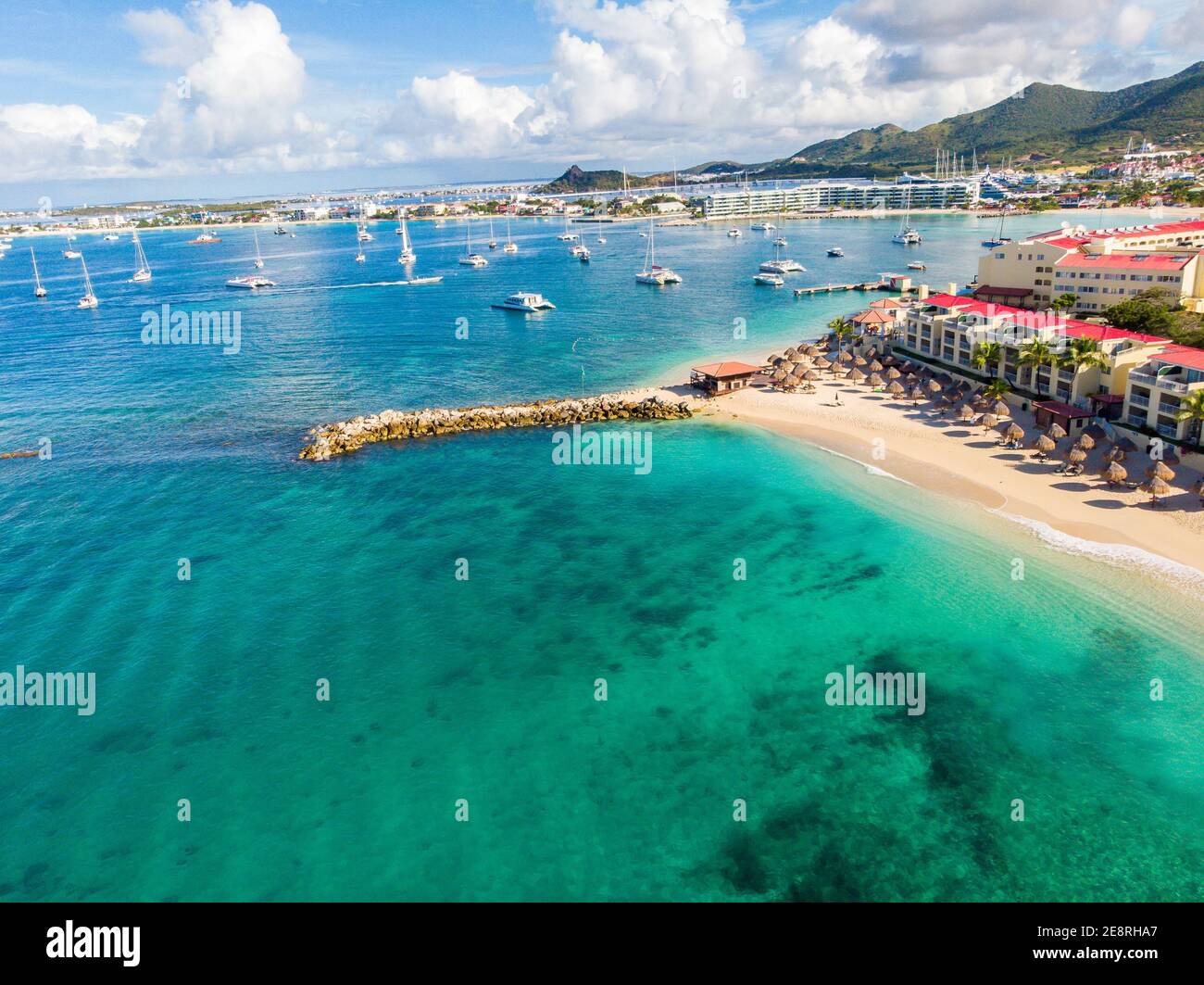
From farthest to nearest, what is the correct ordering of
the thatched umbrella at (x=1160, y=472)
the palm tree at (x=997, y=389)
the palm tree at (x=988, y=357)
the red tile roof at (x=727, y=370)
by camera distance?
the red tile roof at (x=727, y=370) → the palm tree at (x=988, y=357) → the palm tree at (x=997, y=389) → the thatched umbrella at (x=1160, y=472)

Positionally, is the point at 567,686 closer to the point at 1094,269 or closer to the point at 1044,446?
the point at 1044,446

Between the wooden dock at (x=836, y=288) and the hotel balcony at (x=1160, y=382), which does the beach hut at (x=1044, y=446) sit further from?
the wooden dock at (x=836, y=288)

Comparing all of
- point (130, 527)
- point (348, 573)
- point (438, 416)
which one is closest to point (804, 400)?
point (438, 416)

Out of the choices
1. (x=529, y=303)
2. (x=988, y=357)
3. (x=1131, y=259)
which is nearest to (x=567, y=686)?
(x=988, y=357)

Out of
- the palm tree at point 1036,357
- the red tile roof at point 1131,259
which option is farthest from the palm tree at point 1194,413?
the red tile roof at point 1131,259

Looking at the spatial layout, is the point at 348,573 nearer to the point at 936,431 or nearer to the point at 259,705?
the point at 259,705
